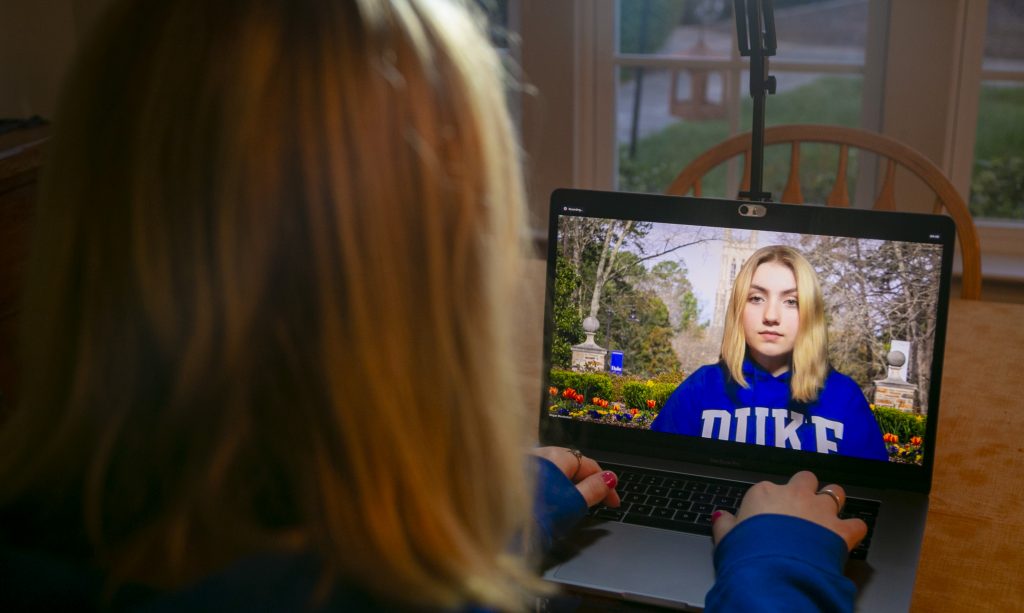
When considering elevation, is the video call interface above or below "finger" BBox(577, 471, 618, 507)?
above

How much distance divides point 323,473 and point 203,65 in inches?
7.8

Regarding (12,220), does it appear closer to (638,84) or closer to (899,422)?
(638,84)

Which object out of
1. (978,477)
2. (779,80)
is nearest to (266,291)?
(978,477)

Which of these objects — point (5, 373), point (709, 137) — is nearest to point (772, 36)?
point (709, 137)

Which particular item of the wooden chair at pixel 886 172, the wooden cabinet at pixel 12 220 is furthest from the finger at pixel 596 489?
the wooden cabinet at pixel 12 220

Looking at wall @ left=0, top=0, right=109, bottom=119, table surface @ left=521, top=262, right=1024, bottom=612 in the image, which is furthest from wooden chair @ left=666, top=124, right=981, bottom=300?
wall @ left=0, top=0, right=109, bottom=119

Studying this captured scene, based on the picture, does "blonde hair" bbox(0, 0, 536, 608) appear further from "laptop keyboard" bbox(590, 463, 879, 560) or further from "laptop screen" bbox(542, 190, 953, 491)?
"laptop screen" bbox(542, 190, 953, 491)

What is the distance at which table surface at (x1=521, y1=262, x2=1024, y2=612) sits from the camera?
812 mm

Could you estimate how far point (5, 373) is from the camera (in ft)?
6.44

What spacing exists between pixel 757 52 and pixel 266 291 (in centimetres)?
72

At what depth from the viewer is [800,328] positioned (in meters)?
0.96

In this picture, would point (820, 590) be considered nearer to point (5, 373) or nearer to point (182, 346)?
point (182, 346)

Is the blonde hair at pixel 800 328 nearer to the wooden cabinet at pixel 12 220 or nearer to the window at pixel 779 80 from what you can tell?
the window at pixel 779 80

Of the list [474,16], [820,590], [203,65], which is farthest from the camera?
[820,590]
